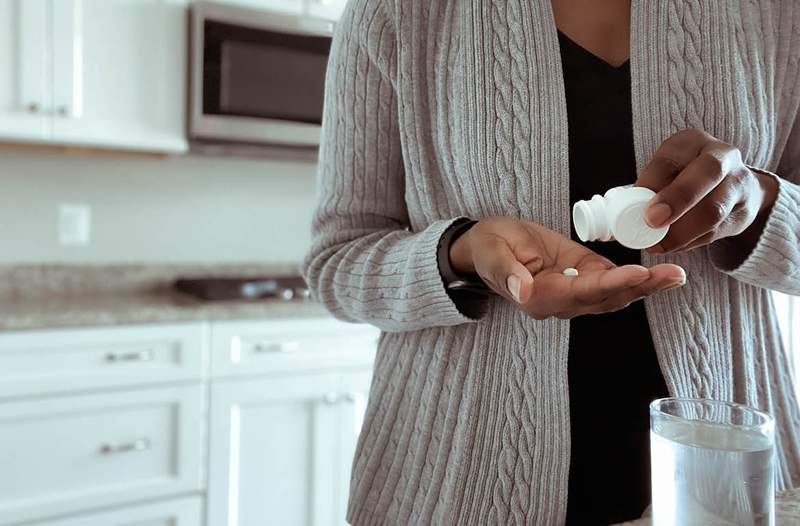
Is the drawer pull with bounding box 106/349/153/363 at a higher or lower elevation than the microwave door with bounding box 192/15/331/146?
lower

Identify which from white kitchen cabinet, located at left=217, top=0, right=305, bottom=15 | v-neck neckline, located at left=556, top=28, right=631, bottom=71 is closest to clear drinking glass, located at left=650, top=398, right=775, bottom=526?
v-neck neckline, located at left=556, top=28, right=631, bottom=71

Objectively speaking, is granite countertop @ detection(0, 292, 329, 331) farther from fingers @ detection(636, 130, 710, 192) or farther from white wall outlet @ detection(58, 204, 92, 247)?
fingers @ detection(636, 130, 710, 192)

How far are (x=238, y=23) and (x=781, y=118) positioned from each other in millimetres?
1422

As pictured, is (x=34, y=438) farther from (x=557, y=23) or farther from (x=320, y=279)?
Result: (x=557, y=23)

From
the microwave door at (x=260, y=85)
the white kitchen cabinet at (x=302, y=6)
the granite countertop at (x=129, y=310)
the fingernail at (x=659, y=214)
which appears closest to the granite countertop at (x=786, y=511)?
the fingernail at (x=659, y=214)

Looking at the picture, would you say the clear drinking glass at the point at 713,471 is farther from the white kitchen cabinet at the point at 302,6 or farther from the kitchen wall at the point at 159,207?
the kitchen wall at the point at 159,207

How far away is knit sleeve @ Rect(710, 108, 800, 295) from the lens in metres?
0.59

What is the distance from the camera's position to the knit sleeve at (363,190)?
2.32 ft

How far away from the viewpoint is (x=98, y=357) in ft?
4.99

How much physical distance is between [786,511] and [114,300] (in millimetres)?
1622

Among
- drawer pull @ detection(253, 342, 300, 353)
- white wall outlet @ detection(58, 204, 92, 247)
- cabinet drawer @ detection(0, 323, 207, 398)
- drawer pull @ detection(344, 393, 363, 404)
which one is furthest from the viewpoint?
white wall outlet @ detection(58, 204, 92, 247)

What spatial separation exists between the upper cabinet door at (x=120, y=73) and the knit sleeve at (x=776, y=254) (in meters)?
1.50

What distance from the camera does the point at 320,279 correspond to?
780 millimetres

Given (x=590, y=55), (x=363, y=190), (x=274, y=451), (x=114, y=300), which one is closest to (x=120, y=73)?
(x=114, y=300)
